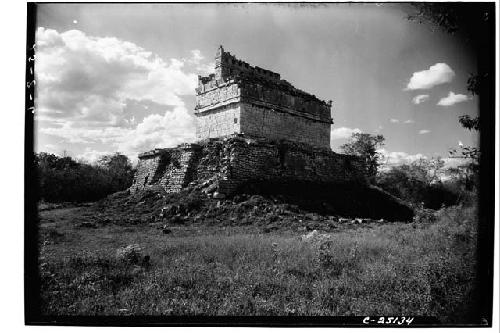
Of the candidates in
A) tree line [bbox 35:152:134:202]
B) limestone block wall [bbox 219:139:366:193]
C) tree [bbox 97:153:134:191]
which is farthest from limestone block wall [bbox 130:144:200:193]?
tree [bbox 97:153:134:191]

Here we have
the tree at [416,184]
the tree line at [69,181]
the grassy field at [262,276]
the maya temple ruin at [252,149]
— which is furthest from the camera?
the tree at [416,184]

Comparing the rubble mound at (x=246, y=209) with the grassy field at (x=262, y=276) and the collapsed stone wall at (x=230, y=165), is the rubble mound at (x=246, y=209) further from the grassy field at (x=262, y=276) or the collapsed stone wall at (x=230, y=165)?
the grassy field at (x=262, y=276)

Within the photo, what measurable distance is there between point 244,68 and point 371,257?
1252 centimetres

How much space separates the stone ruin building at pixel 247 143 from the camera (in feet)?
44.5

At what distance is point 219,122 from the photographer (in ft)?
53.3

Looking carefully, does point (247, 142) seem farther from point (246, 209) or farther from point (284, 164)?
point (246, 209)

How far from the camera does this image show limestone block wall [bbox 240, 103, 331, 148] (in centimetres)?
1568

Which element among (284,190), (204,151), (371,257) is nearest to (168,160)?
(204,151)

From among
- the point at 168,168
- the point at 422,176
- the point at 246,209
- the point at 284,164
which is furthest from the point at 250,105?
the point at 422,176

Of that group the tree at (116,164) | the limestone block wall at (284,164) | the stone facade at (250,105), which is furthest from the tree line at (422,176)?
the tree at (116,164)

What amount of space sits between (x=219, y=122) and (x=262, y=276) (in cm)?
1129

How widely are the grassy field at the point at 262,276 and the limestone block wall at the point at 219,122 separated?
883 centimetres

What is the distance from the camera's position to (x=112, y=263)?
6.25 m

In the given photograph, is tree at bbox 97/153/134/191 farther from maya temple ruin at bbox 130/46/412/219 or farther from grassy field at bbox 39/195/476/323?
grassy field at bbox 39/195/476/323
